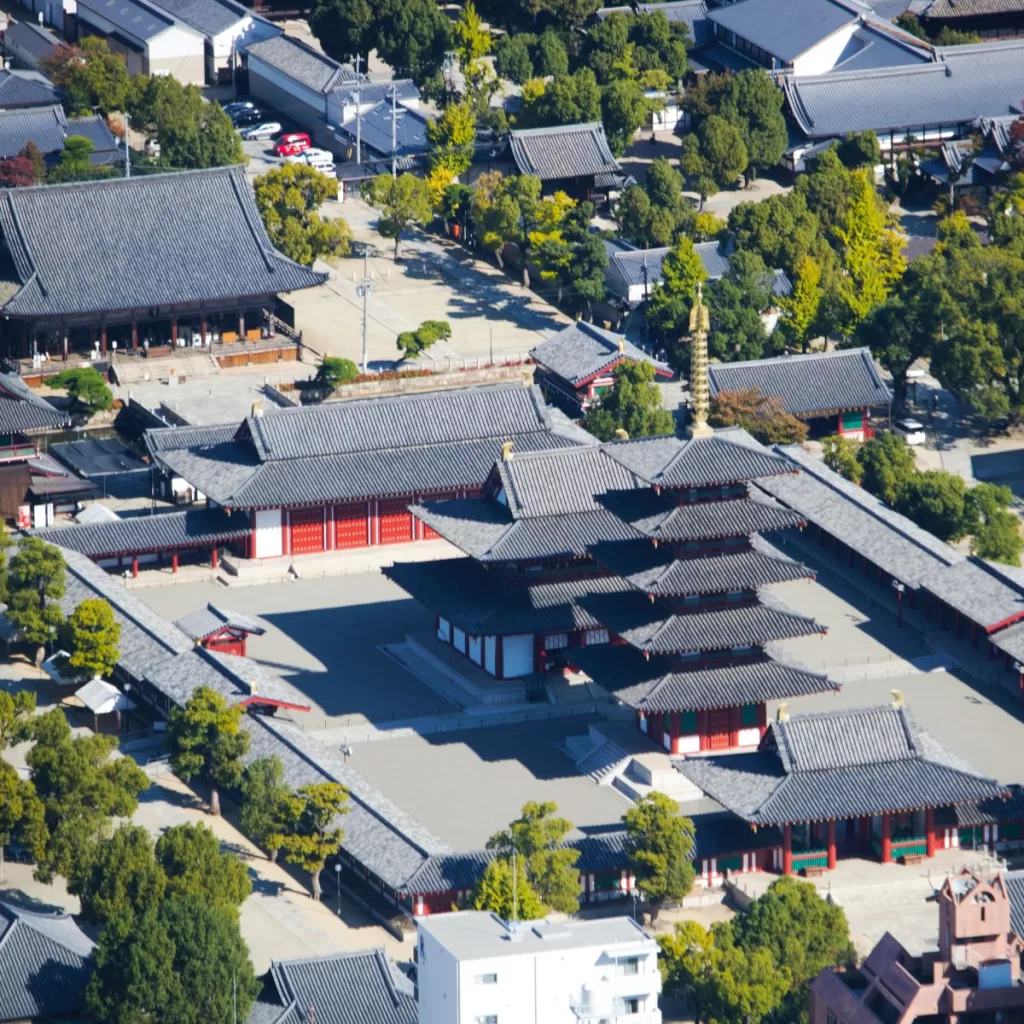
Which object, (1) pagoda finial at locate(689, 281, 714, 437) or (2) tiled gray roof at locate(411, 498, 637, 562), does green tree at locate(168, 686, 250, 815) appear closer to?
(2) tiled gray roof at locate(411, 498, 637, 562)

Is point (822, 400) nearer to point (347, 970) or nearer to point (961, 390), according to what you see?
point (961, 390)

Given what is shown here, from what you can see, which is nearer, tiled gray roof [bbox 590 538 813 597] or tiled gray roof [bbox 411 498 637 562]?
tiled gray roof [bbox 590 538 813 597]

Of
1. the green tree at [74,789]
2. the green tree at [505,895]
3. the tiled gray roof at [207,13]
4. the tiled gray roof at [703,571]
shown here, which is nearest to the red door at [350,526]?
the tiled gray roof at [703,571]

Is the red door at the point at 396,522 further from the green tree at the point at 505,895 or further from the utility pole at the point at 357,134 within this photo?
the utility pole at the point at 357,134

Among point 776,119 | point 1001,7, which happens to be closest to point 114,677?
point 776,119

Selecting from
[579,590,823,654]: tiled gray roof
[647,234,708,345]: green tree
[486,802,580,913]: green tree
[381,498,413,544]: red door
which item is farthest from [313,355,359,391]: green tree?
[486,802,580,913]: green tree
